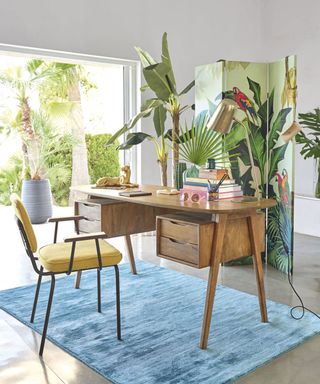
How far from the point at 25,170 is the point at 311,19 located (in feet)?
13.7

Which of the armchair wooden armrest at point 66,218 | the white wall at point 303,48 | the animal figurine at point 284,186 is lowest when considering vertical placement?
the armchair wooden armrest at point 66,218

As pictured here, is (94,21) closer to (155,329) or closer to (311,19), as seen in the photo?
(311,19)

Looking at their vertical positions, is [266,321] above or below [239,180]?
below

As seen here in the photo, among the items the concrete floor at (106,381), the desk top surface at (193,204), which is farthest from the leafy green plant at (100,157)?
A: the desk top surface at (193,204)

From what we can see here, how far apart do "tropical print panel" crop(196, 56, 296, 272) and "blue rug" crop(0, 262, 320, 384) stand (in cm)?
82

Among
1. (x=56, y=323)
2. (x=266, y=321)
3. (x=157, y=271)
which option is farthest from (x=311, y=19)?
(x=56, y=323)

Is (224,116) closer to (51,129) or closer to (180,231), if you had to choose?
(180,231)

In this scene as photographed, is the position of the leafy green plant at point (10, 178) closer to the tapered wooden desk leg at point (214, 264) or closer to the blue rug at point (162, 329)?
the blue rug at point (162, 329)

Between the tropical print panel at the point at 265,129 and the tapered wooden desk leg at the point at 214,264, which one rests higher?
the tropical print panel at the point at 265,129

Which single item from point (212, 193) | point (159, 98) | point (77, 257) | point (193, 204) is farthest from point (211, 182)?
point (159, 98)

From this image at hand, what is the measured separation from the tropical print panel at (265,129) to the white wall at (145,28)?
1.74m

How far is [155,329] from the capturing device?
2.81 m

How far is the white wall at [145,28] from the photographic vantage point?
4.85m

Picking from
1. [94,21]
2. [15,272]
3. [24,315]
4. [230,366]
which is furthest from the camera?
[94,21]
